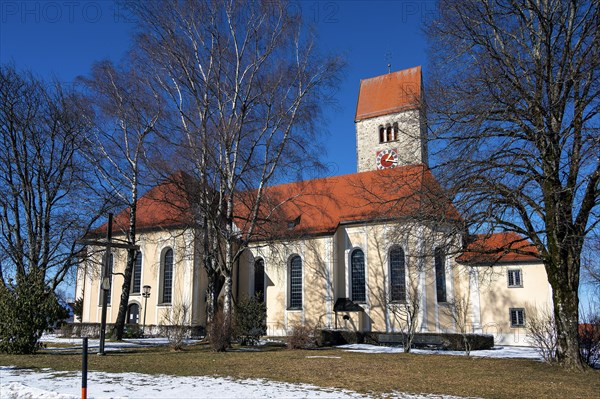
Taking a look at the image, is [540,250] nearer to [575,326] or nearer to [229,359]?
[575,326]

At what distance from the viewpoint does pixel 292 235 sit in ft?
84.0

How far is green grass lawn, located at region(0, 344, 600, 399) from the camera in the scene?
1007 cm

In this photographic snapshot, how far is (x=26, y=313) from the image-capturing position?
16.7 meters

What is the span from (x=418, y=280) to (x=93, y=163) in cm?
1772

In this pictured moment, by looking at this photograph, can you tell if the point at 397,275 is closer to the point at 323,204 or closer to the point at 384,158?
the point at 323,204

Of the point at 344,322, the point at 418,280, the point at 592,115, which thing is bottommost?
the point at 344,322

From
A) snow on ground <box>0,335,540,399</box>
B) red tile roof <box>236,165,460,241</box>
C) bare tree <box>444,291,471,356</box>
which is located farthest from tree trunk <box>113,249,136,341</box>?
bare tree <box>444,291,471,356</box>

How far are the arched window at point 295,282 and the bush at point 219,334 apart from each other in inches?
465

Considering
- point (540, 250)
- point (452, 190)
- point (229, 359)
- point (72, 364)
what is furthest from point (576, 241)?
point (72, 364)

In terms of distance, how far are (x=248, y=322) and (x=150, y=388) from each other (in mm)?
13714

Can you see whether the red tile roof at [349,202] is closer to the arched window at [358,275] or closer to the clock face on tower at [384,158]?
the arched window at [358,275]

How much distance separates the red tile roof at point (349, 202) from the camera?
1431 cm

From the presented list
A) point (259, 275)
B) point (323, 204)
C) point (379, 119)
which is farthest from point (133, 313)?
point (379, 119)

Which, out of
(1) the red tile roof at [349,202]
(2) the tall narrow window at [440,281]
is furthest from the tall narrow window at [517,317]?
(1) the red tile roof at [349,202]
